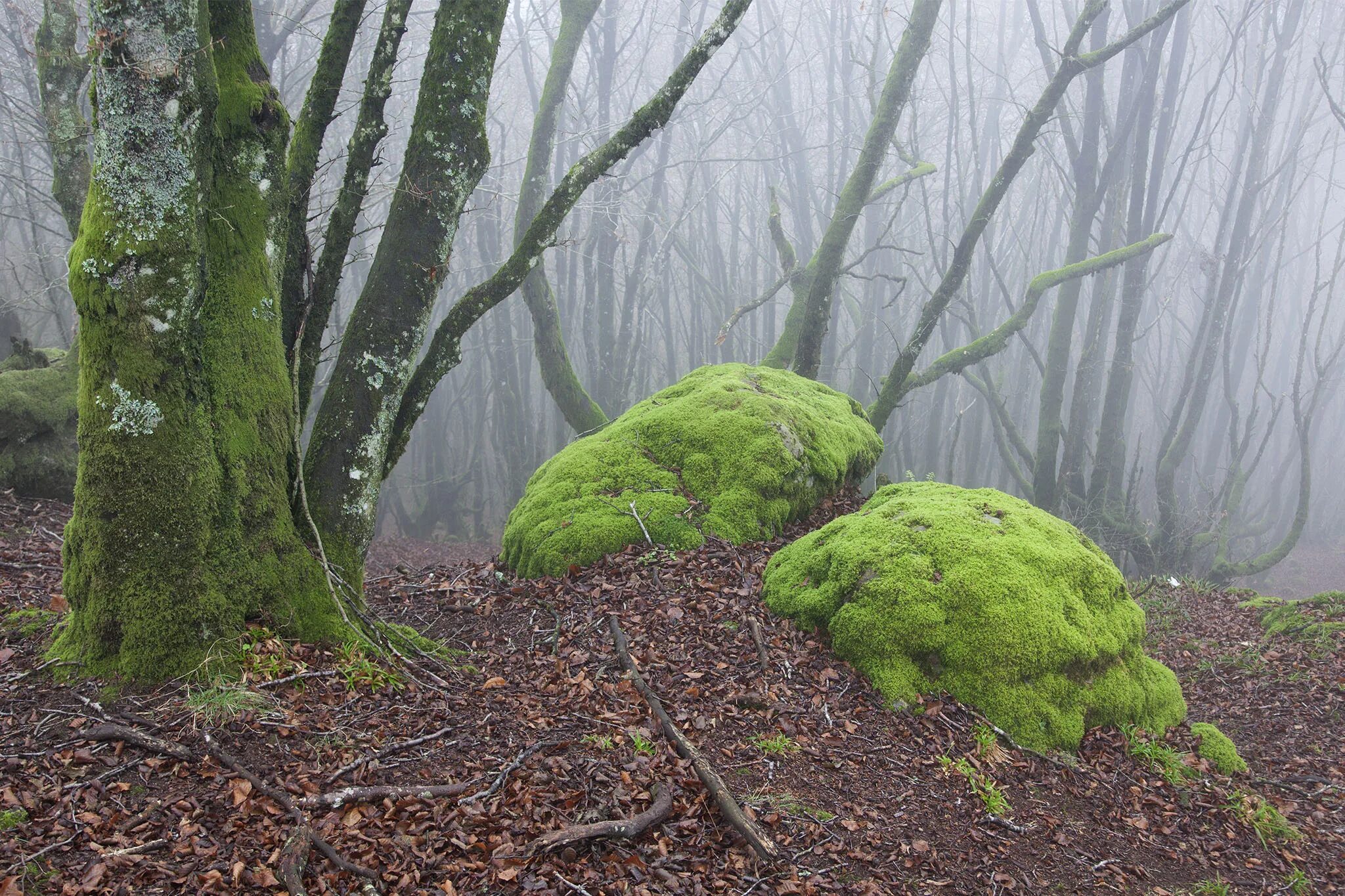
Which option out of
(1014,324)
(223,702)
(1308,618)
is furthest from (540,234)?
(1014,324)

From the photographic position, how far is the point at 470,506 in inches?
875

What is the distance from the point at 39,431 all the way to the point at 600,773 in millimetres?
7976

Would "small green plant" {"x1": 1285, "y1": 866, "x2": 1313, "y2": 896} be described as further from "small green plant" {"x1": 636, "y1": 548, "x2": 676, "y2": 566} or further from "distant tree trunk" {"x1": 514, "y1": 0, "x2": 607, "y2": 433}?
"distant tree trunk" {"x1": 514, "y1": 0, "x2": 607, "y2": 433}

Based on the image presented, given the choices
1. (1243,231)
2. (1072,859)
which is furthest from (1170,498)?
(1072,859)

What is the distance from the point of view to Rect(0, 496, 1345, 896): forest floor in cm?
285

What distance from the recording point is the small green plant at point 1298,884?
13.6 ft

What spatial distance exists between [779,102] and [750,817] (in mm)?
22119

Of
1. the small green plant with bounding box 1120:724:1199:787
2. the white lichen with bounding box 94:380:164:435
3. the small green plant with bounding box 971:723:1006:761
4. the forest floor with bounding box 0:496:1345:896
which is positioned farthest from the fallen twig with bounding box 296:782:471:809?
the small green plant with bounding box 1120:724:1199:787

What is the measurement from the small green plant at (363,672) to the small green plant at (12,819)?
4.25 feet

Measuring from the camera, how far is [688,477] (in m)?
6.77

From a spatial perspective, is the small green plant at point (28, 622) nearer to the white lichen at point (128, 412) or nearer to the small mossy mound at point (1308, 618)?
the white lichen at point (128, 412)

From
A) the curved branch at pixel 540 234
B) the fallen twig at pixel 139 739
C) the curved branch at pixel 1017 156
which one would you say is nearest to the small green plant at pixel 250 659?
the fallen twig at pixel 139 739

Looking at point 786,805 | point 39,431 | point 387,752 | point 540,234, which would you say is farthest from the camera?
point 39,431

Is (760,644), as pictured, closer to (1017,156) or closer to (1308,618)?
(1308,618)
